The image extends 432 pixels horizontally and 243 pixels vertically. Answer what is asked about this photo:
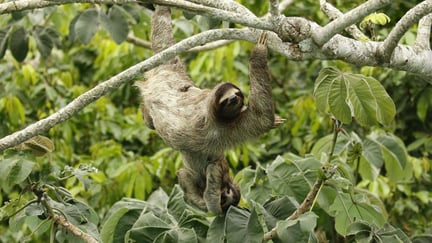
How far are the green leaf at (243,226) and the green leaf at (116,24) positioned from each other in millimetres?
2209

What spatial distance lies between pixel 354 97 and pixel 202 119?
1273 mm

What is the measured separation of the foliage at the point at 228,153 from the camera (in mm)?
4266

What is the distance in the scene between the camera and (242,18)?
3.60 m

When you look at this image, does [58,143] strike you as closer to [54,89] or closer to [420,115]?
[54,89]

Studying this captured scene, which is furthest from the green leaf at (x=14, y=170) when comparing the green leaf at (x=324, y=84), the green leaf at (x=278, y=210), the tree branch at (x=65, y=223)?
the green leaf at (x=324, y=84)

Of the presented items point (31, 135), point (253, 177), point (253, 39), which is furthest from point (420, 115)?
point (31, 135)

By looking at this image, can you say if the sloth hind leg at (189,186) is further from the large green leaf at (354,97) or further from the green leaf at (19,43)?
the green leaf at (19,43)

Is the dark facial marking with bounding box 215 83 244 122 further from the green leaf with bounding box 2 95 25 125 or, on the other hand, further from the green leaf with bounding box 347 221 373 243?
the green leaf with bounding box 2 95 25 125

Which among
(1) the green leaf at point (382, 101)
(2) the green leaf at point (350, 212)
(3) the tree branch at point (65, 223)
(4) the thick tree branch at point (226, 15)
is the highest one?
(4) the thick tree branch at point (226, 15)

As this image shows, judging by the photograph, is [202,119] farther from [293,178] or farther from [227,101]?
[293,178]

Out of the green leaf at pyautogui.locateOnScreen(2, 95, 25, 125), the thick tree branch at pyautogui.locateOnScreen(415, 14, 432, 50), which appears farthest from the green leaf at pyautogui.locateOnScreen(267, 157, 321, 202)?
the green leaf at pyautogui.locateOnScreen(2, 95, 25, 125)

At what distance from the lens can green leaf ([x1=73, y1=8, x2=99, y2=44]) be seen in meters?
6.12

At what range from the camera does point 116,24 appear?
241 inches

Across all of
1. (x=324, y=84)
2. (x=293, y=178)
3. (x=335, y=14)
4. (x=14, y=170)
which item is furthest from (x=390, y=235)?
(x=14, y=170)
